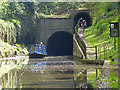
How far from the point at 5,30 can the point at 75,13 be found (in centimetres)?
1623

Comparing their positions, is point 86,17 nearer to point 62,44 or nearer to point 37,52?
point 62,44

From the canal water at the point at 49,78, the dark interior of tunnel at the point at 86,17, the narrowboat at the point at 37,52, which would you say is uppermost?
the dark interior of tunnel at the point at 86,17

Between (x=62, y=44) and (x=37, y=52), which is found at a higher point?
(x=62, y=44)

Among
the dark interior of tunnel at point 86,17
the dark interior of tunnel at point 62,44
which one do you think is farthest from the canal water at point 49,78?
the dark interior of tunnel at point 62,44

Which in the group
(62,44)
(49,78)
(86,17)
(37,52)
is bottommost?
(37,52)

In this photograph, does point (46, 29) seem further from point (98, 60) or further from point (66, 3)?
point (98, 60)

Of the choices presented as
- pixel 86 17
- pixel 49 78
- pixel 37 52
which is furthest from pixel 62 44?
pixel 49 78

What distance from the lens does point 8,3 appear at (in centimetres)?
5372

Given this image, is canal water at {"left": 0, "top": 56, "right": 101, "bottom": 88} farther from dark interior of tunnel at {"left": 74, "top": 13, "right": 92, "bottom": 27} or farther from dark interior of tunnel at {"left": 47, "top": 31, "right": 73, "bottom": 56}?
dark interior of tunnel at {"left": 47, "top": 31, "right": 73, "bottom": 56}

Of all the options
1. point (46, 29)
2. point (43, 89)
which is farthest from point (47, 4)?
point (43, 89)

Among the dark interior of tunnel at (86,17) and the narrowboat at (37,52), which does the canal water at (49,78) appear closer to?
the narrowboat at (37,52)

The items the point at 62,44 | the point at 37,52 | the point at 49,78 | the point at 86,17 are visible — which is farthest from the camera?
the point at 62,44

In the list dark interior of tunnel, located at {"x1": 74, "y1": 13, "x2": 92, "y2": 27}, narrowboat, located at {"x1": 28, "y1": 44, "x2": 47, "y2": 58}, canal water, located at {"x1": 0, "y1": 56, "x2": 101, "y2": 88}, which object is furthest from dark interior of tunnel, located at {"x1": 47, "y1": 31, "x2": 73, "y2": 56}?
canal water, located at {"x1": 0, "y1": 56, "x2": 101, "y2": 88}

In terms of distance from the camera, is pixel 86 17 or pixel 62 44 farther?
pixel 62 44
